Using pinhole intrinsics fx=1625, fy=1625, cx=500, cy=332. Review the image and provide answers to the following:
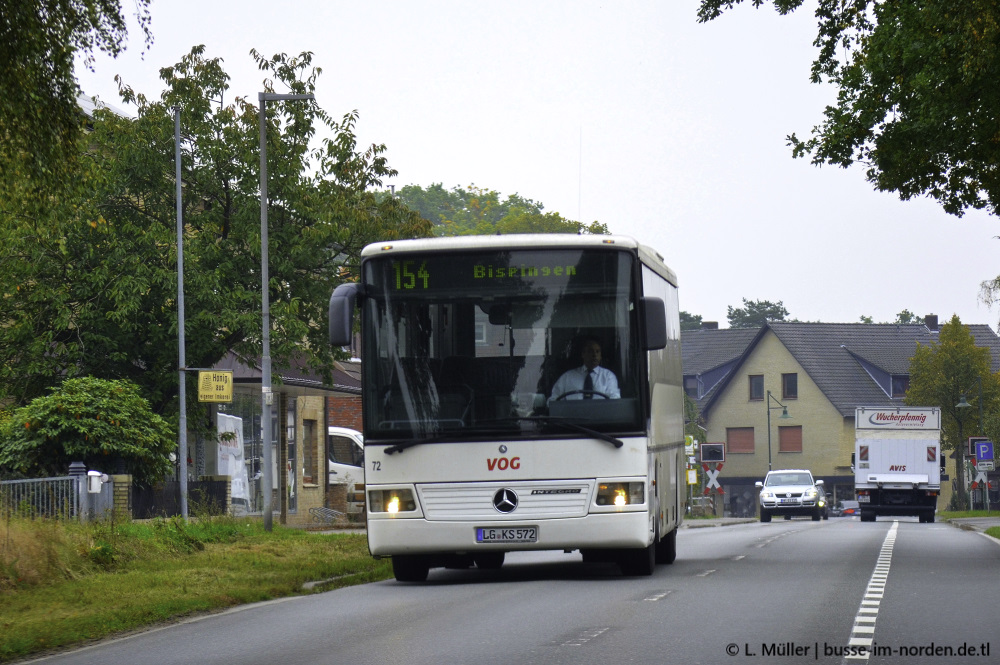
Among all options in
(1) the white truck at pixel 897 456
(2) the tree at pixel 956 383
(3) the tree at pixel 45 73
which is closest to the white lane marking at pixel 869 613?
(3) the tree at pixel 45 73

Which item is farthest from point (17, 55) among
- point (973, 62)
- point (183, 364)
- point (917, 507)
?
point (917, 507)

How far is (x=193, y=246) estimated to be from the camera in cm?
3519

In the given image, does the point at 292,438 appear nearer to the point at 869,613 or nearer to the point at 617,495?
the point at 617,495

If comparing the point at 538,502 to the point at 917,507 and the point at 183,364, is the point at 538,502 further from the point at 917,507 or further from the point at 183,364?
the point at 917,507

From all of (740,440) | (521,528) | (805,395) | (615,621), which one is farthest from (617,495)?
(740,440)

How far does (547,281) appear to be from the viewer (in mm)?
16047

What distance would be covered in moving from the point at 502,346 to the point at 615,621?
425cm

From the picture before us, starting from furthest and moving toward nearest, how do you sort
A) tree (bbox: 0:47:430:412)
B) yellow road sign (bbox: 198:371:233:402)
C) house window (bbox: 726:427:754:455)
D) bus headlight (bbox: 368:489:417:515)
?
house window (bbox: 726:427:754:455)
tree (bbox: 0:47:430:412)
yellow road sign (bbox: 198:371:233:402)
bus headlight (bbox: 368:489:417:515)

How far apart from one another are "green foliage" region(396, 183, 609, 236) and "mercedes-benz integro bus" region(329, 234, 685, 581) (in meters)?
63.8

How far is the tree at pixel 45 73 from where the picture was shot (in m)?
12.8

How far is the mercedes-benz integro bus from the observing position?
15805mm

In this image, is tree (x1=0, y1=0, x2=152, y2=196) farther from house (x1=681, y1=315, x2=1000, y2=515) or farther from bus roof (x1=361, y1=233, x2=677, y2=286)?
house (x1=681, y1=315, x2=1000, y2=515)

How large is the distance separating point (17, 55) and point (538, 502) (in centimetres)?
644

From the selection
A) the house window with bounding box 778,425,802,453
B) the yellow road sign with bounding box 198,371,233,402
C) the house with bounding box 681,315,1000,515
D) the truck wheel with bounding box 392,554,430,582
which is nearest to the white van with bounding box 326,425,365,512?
the yellow road sign with bounding box 198,371,233,402
